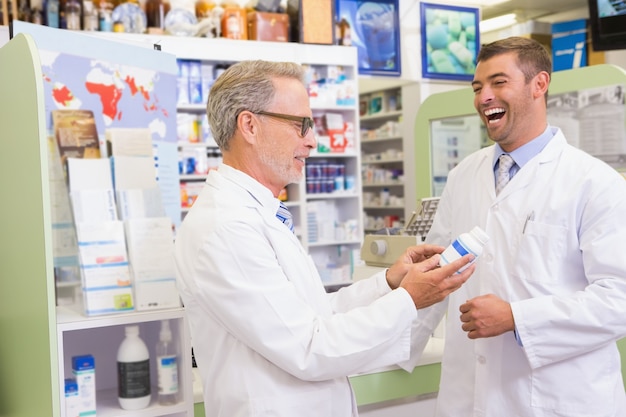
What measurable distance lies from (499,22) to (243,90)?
340 inches

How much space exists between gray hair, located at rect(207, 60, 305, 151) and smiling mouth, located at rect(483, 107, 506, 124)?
77 centimetres

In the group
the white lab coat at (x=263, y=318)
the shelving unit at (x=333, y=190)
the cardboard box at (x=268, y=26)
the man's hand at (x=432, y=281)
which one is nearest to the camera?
the white lab coat at (x=263, y=318)

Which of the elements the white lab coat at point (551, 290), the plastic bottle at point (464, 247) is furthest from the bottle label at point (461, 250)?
the white lab coat at point (551, 290)

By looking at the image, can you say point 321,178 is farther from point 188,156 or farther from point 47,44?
point 47,44

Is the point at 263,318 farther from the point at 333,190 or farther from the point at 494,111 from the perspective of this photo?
the point at 333,190

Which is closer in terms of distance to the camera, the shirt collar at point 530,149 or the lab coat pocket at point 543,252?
the lab coat pocket at point 543,252

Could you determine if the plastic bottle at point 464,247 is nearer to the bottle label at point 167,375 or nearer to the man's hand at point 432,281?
the man's hand at point 432,281

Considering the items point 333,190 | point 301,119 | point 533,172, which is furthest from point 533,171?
point 333,190

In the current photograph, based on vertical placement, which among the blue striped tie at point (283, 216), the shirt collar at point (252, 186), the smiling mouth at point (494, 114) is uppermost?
the smiling mouth at point (494, 114)

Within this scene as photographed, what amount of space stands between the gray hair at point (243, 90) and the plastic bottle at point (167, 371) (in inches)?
27.9

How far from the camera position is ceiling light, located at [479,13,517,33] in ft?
31.3

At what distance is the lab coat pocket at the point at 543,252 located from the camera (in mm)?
2145

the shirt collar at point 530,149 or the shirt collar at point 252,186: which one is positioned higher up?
the shirt collar at point 530,149

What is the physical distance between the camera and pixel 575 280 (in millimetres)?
2180
